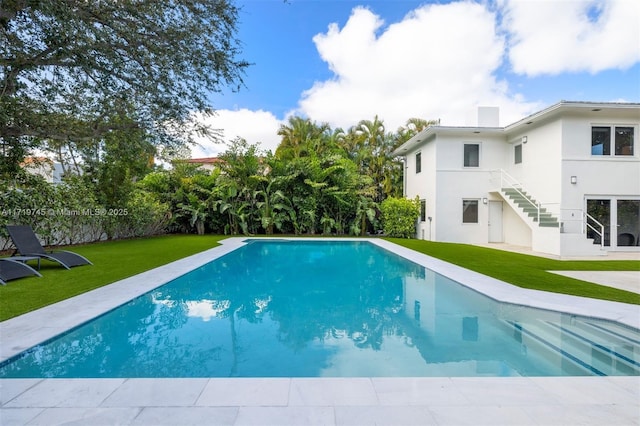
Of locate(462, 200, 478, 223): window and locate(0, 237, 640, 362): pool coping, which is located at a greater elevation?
locate(462, 200, 478, 223): window

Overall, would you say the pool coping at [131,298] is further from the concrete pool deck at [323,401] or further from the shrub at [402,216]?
the shrub at [402,216]

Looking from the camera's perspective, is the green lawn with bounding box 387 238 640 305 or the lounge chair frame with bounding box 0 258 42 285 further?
the lounge chair frame with bounding box 0 258 42 285

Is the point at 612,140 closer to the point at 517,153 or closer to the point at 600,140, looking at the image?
the point at 600,140

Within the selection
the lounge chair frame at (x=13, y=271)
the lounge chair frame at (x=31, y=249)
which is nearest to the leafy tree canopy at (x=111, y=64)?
the lounge chair frame at (x=31, y=249)

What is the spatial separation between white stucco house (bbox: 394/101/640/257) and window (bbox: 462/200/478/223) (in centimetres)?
5

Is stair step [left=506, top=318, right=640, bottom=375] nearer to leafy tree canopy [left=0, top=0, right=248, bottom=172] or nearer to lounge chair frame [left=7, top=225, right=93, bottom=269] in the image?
leafy tree canopy [left=0, top=0, right=248, bottom=172]

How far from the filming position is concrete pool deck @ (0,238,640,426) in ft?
8.64

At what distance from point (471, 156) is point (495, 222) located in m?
3.64

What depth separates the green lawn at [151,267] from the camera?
237 inches

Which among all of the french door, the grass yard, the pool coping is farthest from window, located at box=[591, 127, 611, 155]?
the grass yard

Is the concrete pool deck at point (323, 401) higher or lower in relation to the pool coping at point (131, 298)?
lower

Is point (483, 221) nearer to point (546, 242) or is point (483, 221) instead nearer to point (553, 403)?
point (546, 242)

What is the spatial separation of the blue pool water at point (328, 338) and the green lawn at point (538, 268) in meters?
1.65

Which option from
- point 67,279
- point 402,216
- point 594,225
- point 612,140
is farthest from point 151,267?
point 612,140
